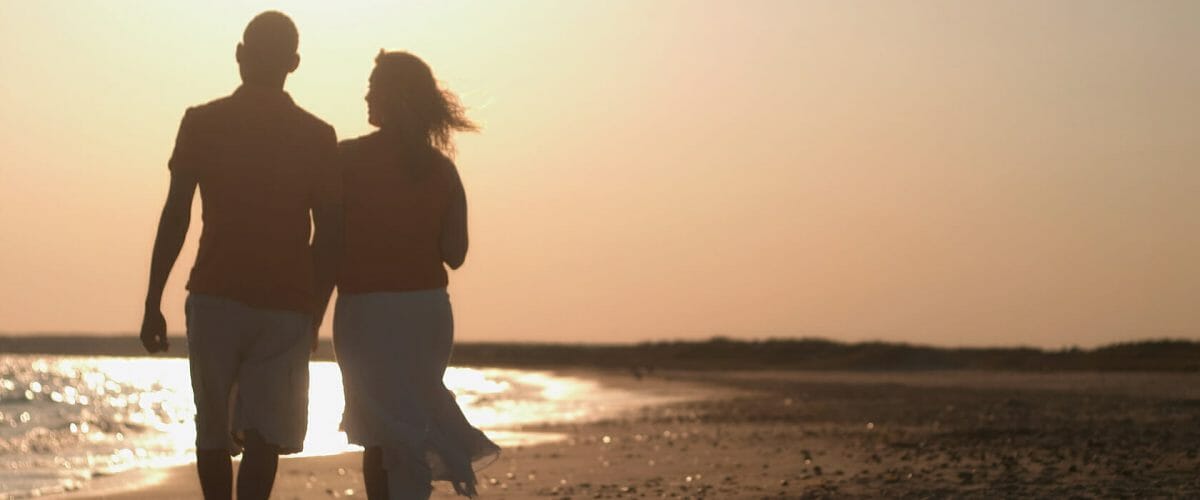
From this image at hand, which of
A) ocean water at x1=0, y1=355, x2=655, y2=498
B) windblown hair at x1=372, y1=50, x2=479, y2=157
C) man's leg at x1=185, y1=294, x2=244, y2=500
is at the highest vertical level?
windblown hair at x1=372, y1=50, x2=479, y2=157

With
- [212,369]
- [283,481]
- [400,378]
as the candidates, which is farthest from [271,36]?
[283,481]

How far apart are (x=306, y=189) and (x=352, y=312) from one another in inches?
24.2

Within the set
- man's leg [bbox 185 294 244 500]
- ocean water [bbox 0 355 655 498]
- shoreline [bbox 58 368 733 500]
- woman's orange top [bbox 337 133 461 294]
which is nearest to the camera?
man's leg [bbox 185 294 244 500]

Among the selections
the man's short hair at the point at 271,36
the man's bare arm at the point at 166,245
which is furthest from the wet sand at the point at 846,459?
the man's bare arm at the point at 166,245

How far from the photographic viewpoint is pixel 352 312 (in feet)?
21.2

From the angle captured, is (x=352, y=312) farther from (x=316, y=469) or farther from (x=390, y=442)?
(x=316, y=469)

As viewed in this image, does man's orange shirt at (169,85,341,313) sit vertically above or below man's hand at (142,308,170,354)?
above

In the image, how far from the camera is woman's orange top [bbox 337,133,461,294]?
20.9 ft

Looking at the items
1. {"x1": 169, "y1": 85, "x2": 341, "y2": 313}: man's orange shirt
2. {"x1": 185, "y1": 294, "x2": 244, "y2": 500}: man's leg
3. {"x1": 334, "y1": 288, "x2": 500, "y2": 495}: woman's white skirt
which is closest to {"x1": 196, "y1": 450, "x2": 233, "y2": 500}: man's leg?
{"x1": 185, "y1": 294, "x2": 244, "y2": 500}: man's leg

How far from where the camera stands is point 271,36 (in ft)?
19.9

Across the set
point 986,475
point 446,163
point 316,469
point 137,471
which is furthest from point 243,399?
point 137,471

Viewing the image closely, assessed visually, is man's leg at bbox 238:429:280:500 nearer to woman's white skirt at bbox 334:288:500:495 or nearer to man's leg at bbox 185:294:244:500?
man's leg at bbox 185:294:244:500

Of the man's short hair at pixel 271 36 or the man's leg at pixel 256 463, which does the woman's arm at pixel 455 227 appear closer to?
the man's short hair at pixel 271 36

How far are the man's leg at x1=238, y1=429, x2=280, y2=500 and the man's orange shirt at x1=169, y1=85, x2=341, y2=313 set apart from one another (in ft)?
1.49
